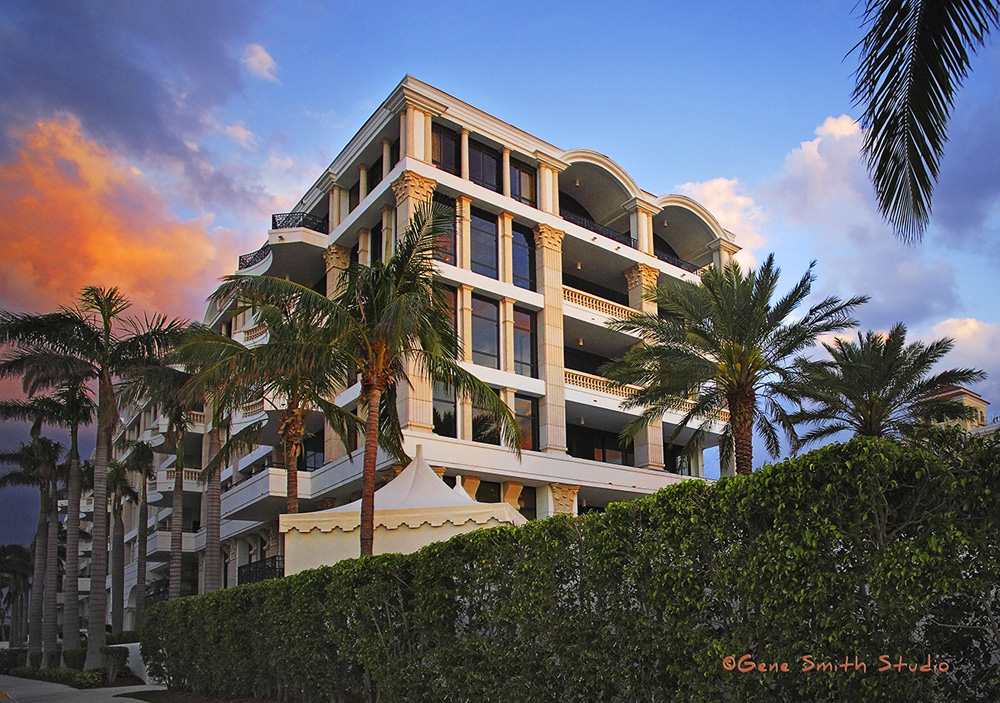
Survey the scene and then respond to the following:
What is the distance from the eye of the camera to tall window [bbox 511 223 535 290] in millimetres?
34156

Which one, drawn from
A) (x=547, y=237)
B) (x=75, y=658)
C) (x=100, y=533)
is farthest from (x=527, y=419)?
(x=75, y=658)

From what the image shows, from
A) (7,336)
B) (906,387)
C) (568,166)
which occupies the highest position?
(568,166)

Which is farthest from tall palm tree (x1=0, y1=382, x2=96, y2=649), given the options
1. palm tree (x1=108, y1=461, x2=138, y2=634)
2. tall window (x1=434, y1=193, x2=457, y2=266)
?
tall window (x1=434, y1=193, x2=457, y2=266)

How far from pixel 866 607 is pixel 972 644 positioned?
32.1 inches

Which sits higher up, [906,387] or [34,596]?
[906,387]

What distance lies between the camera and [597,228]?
3744cm

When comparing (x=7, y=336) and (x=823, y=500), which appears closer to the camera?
(x=823, y=500)

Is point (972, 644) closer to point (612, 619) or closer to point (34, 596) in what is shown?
point (612, 619)

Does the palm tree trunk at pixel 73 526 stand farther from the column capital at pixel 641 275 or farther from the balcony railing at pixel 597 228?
the column capital at pixel 641 275

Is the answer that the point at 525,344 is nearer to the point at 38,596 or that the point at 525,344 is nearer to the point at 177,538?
the point at 177,538

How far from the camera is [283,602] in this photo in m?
15.7

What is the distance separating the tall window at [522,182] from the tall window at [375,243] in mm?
5501

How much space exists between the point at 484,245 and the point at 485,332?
11.5 ft

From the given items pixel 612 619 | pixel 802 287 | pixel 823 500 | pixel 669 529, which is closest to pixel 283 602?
pixel 612 619
